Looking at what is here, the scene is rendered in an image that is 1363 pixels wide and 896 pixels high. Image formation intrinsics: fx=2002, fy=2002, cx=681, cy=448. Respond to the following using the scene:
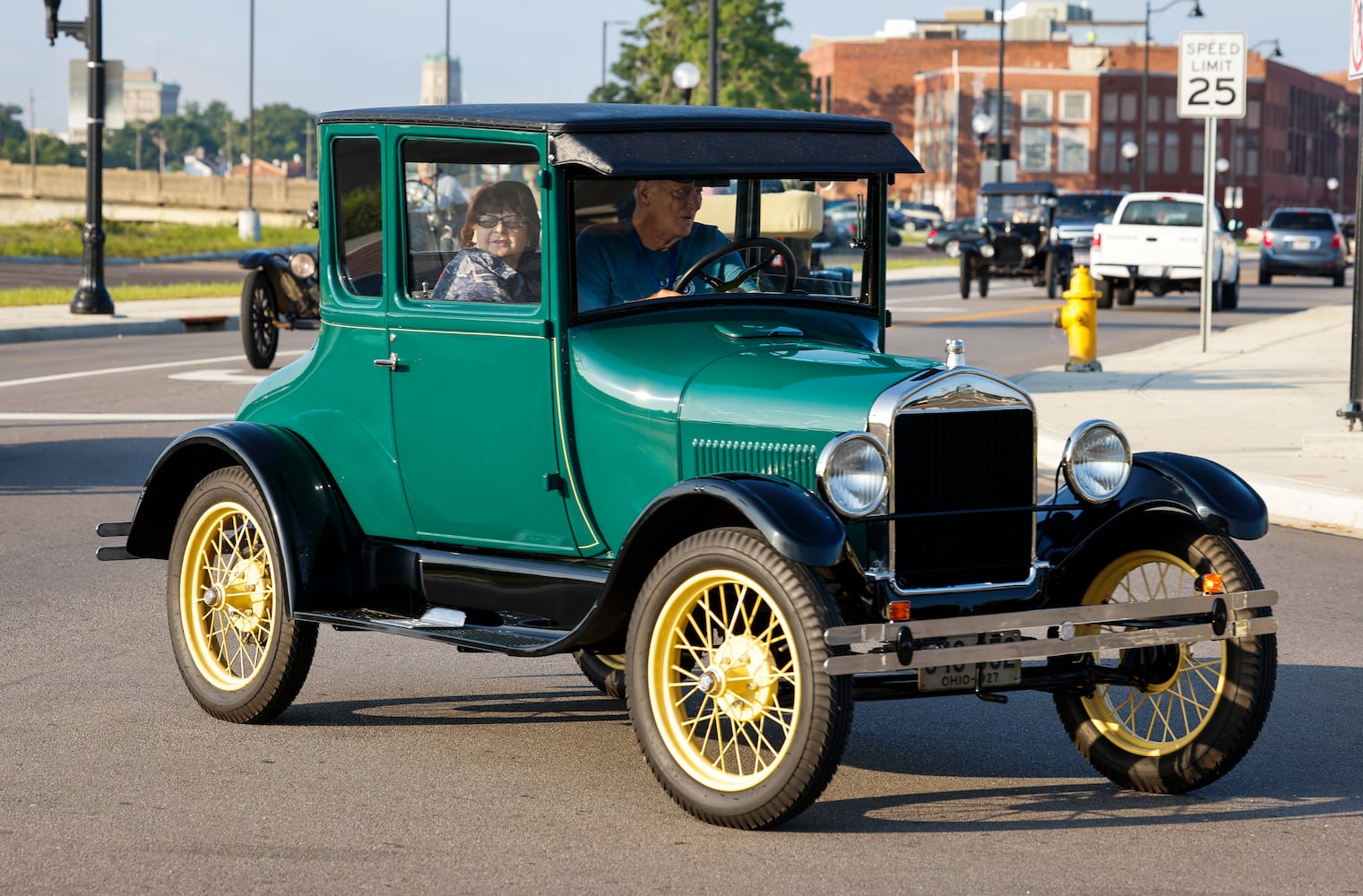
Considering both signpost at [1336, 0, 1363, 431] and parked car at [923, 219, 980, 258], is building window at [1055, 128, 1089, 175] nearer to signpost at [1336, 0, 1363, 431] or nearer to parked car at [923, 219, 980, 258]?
parked car at [923, 219, 980, 258]

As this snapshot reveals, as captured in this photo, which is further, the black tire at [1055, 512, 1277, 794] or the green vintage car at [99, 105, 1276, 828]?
the black tire at [1055, 512, 1277, 794]

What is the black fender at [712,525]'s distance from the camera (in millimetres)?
4934

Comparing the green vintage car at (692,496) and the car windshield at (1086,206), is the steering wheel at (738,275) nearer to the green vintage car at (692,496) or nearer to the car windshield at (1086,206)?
the green vintage car at (692,496)

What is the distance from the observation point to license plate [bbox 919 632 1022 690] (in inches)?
202

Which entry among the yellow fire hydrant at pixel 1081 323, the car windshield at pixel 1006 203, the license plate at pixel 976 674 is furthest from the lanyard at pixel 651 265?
the car windshield at pixel 1006 203

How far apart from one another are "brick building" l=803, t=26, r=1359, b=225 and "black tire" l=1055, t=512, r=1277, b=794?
112 meters

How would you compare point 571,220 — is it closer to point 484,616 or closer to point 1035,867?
point 484,616

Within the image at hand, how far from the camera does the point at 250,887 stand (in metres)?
4.64

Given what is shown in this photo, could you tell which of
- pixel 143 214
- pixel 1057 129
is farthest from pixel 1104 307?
pixel 1057 129

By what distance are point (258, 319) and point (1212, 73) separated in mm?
9492

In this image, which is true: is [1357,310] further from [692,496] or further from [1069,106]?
[1069,106]

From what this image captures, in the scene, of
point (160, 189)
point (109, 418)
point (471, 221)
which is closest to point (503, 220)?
point (471, 221)

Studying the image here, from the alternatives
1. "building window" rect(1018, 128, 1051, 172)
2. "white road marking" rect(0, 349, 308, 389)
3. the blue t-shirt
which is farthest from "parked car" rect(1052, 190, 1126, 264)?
"building window" rect(1018, 128, 1051, 172)

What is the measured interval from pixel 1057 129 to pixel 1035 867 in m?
122
